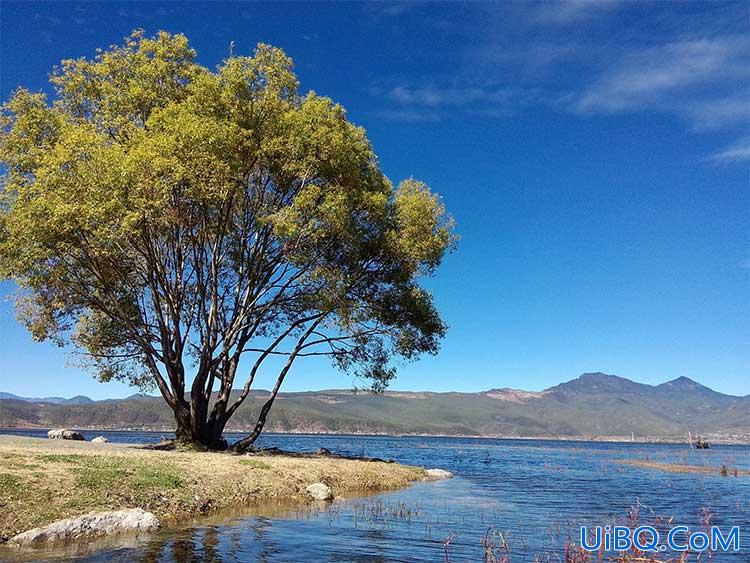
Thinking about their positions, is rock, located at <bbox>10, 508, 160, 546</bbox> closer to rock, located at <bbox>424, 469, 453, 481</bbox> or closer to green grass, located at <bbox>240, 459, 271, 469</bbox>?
green grass, located at <bbox>240, 459, 271, 469</bbox>

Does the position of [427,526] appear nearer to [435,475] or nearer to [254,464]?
[254,464]

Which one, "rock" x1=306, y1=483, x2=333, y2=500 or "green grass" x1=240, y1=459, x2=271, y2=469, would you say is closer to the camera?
"rock" x1=306, y1=483, x2=333, y2=500

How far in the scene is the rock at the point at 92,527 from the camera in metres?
14.1

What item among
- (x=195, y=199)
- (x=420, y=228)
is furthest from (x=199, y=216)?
(x=420, y=228)

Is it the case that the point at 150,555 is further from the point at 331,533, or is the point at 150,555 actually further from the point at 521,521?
the point at 521,521

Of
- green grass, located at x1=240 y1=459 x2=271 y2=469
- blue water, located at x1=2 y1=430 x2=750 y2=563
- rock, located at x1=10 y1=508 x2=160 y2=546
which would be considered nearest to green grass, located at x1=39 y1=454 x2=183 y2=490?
rock, located at x1=10 y1=508 x2=160 y2=546

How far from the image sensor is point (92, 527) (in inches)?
602

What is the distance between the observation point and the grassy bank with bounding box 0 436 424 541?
15758mm

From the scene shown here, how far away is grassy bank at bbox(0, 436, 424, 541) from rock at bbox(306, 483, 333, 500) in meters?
0.37

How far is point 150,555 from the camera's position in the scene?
1360 centimetres

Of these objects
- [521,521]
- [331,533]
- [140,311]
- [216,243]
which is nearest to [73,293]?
[140,311]

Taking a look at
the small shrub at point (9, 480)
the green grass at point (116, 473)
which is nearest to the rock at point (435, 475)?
the green grass at point (116, 473)

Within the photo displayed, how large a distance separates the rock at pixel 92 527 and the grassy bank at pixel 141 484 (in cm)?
58

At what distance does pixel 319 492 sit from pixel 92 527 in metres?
10.6
